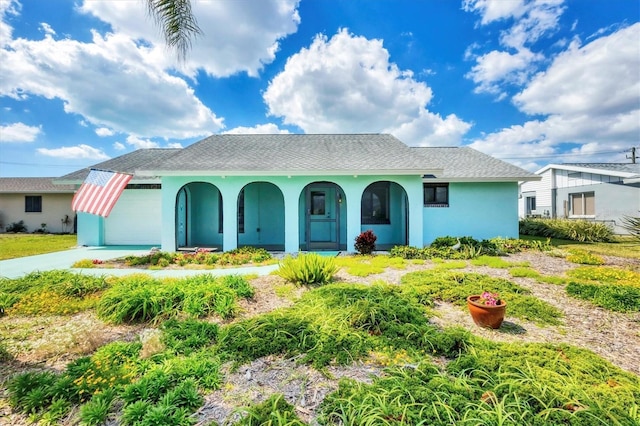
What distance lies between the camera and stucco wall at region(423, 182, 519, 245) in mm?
13156

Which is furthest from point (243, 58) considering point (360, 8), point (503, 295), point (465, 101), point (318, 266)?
point (465, 101)

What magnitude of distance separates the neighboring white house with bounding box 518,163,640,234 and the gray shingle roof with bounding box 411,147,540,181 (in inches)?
305

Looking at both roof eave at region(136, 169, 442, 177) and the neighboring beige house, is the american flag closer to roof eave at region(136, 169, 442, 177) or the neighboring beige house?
roof eave at region(136, 169, 442, 177)

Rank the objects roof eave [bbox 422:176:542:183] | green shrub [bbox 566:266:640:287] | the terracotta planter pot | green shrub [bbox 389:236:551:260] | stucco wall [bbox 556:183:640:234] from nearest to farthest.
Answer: the terracotta planter pot → green shrub [bbox 566:266:640:287] → green shrub [bbox 389:236:551:260] → roof eave [bbox 422:176:542:183] → stucco wall [bbox 556:183:640:234]

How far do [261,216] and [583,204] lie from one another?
2182cm

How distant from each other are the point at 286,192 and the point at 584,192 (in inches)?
824

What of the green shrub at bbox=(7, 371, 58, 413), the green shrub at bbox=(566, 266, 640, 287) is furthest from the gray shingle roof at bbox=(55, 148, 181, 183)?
the green shrub at bbox=(566, 266, 640, 287)

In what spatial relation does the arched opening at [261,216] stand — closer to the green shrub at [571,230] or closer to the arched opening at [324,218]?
the arched opening at [324,218]

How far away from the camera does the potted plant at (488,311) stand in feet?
13.8

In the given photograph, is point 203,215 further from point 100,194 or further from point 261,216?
point 100,194

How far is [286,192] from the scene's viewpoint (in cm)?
1129

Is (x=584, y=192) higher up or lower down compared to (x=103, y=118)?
lower down

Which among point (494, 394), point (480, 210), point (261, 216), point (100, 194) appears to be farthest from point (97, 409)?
point (480, 210)

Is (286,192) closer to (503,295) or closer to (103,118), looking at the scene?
(503,295)
